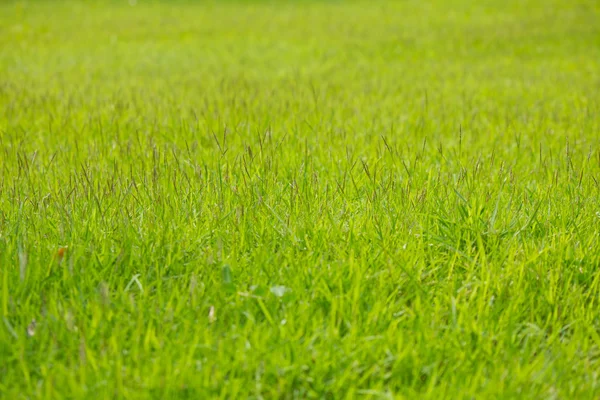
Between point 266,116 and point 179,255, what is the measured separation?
8.49 ft

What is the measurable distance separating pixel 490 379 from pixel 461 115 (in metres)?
3.54

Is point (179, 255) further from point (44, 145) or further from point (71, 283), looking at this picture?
point (44, 145)

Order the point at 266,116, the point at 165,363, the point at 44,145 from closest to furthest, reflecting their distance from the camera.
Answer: the point at 165,363, the point at 44,145, the point at 266,116

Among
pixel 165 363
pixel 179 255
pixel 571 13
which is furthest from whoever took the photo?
pixel 571 13

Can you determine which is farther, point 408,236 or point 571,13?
point 571,13

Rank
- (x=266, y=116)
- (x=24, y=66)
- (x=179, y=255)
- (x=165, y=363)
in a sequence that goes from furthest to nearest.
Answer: (x=24, y=66)
(x=266, y=116)
(x=179, y=255)
(x=165, y=363)

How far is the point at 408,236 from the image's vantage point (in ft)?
8.14

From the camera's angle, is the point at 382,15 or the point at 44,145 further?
the point at 382,15

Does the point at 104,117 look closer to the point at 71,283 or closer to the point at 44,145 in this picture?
the point at 44,145

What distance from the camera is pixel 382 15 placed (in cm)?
1399

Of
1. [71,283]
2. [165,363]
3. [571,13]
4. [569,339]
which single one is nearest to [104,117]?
[71,283]

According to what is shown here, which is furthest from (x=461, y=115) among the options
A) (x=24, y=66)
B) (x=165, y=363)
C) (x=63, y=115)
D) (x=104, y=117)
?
(x=24, y=66)

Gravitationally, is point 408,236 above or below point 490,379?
above

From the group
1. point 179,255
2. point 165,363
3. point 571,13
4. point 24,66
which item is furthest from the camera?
point 571,13
